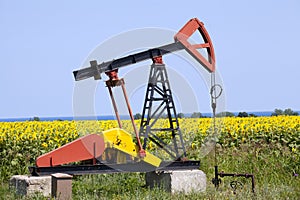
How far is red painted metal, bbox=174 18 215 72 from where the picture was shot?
8.13m

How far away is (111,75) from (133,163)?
1.24 metres

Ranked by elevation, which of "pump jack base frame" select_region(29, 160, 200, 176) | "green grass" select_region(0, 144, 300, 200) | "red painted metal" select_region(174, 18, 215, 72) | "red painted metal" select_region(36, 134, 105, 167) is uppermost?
"red painted metal" select_region(174, 18, 215, 72)

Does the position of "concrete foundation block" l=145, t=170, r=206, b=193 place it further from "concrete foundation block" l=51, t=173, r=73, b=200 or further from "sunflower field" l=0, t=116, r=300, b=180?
"concrete foundation block" l=51, t=173, r=73, b=200

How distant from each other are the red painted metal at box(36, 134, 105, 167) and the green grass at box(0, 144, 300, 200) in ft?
1.62

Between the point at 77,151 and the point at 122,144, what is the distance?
0.61m

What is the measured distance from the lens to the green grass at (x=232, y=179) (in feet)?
25.1

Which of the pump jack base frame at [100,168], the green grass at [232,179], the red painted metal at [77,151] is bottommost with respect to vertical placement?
the green grass at [232,179]

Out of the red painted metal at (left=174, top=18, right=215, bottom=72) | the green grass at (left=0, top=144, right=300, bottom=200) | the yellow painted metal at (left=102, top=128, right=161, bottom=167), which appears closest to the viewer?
the green grass at (left=0, top=144, right=300, bottom=200)

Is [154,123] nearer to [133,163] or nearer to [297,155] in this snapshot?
[133,163]

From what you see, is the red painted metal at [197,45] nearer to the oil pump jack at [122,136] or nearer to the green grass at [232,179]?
the oil pump jack at [122,136]

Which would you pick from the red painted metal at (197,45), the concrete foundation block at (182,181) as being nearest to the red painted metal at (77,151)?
the concrete foundation block at (182,181)

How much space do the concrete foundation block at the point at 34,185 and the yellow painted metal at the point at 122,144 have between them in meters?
0.95

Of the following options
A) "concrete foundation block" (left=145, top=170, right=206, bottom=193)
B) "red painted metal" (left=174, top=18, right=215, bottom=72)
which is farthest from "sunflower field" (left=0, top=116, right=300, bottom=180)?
"red painted metal" (left=174, top=18, right=215, bottom=72)

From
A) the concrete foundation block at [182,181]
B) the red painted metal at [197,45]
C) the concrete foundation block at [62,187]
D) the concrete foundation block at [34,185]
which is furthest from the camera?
the concrete foundation block at [182,181]
